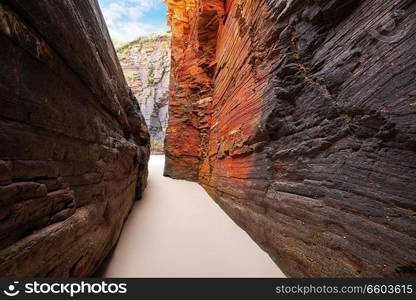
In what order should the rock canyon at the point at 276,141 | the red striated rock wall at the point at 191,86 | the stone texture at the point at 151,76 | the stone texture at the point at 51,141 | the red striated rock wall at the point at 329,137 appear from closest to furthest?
1. the stone texture at the point at 51,141
2. the rock canyon at the point at 276,141
3. the red striated rock wall at the point at 329,137
4. the red striated rock wall at the point at 191,86
5. the stone texture at the point at 151,76

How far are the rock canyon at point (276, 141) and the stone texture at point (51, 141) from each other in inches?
0.4

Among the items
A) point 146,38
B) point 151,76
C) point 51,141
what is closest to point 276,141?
point 51,141

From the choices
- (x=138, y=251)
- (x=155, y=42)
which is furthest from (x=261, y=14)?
(x=155, y=42)

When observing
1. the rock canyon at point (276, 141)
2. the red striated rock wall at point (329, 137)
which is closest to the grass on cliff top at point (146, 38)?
the red striated rock wall at point (329, 137)

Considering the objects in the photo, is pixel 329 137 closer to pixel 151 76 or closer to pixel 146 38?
pixel 151 76

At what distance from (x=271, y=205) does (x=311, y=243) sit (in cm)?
90

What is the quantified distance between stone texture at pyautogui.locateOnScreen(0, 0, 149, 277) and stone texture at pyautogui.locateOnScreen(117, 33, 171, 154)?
23.8 m

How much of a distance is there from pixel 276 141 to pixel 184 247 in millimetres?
2916

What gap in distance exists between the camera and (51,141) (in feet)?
5.52

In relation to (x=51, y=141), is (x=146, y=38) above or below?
above

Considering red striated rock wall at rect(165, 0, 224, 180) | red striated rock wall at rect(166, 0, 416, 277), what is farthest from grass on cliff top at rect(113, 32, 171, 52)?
red striated rock wall at rect(166, 0, 416, 277)

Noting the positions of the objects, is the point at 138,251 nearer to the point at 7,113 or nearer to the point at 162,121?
the point at 7,113

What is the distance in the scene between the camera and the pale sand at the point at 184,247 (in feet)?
9.19

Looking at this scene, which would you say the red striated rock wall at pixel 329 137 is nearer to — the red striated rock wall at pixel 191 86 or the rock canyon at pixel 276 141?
the rock canyon at pixel 276 141
